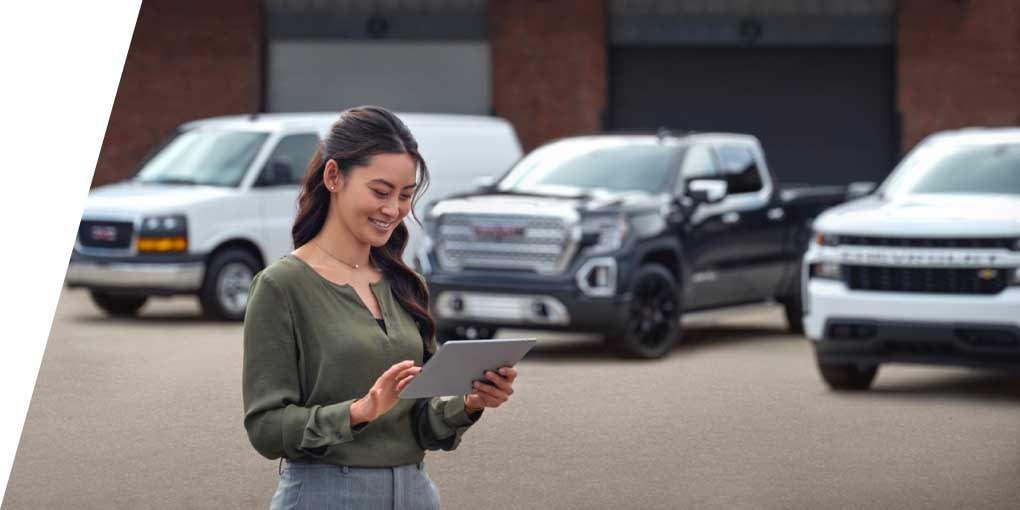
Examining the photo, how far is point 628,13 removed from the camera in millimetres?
30047

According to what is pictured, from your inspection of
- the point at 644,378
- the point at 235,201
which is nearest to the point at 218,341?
the point at 235,201

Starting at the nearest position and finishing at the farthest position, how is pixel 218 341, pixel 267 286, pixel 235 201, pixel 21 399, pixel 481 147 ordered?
pixel 267 286, pixel 21 399, pixel 218 341, pixel 235 201, pixel 481 147

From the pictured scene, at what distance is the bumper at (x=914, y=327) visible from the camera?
11.6m

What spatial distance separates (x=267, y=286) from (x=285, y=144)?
46.8ft

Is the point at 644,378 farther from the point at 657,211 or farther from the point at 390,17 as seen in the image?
the point at 390,17

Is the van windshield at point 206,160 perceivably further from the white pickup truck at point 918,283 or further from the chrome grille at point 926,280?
the chrome grille at point 926,280

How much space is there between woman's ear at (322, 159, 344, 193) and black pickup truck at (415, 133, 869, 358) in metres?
9.79

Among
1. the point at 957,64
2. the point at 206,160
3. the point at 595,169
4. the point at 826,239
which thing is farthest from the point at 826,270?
the point at 957,64

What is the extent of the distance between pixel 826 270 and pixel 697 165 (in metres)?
3.56

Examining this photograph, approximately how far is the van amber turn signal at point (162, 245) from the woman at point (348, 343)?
13.0 m

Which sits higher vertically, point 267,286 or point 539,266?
point 267,286

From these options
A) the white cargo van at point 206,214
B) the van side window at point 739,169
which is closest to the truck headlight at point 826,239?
the van side window at point 739,169

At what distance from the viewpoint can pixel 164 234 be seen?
1702 cm

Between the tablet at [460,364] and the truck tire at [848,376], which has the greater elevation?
the tablet at [460,364]
